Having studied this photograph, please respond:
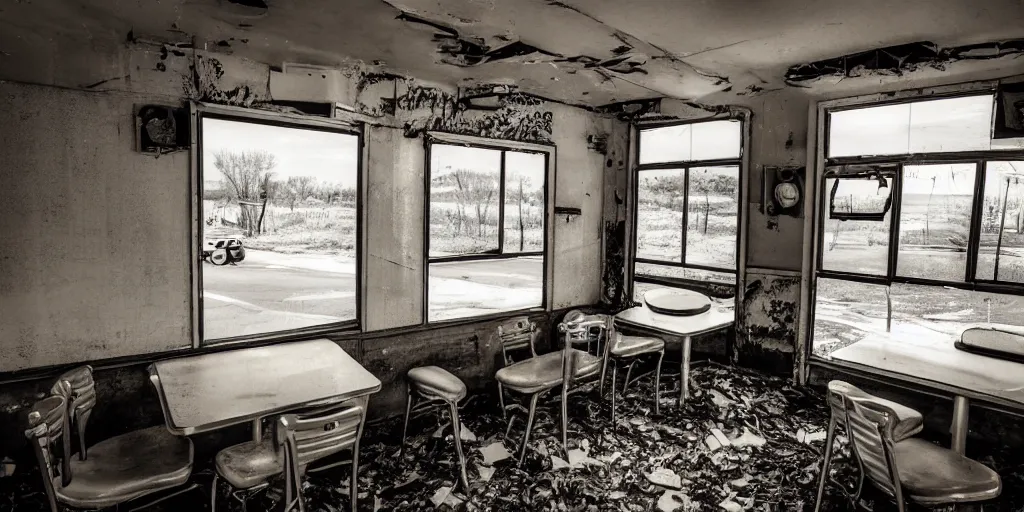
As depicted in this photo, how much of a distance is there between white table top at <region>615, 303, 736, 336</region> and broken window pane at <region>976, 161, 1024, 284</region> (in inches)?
76.6

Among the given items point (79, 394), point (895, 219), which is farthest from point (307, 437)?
point (895, 219)

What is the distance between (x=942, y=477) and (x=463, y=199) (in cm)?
402

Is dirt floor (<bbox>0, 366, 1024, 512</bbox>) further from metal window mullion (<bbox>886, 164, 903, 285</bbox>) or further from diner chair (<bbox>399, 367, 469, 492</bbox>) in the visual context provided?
metal window mullion (<bbox>886, 164, 903, 285</bbox>)

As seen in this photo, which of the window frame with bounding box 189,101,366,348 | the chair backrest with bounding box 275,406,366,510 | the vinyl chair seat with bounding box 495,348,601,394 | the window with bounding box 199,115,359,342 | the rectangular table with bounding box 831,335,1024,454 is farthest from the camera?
the vinyl chair seat with bounding box 495,348,601,394

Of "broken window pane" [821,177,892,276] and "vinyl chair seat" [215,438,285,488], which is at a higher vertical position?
"broken window pane" [821,177,892,276]

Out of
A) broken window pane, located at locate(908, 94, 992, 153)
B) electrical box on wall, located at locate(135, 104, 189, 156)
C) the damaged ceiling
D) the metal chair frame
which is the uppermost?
the damaged ceiling

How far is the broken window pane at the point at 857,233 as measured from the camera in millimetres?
A: 4381

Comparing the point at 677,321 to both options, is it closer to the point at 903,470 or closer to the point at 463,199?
the point at 903,470

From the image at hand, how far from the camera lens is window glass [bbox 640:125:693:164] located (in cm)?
550

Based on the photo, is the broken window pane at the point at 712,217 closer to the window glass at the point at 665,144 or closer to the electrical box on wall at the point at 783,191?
the window glass at the point at 665,144

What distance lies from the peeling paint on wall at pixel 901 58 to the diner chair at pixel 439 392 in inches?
144

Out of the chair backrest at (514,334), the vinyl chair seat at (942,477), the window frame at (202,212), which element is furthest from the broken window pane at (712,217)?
the window frame at (202,212)

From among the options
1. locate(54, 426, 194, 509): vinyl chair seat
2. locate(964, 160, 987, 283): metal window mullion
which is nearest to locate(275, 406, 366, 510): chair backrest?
locate(54, 426, 194, 509): vinyl chair seat

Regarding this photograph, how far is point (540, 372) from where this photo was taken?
12.9 ft
